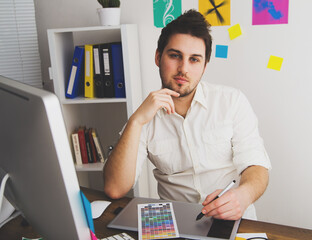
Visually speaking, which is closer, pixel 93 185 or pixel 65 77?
pixel 65 77

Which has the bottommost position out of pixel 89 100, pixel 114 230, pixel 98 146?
pixel 98 146

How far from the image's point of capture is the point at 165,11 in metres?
2.28

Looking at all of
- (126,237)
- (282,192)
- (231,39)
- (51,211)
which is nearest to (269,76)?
(231,39)

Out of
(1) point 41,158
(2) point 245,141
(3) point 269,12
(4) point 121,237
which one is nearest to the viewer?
(1) point 41,158

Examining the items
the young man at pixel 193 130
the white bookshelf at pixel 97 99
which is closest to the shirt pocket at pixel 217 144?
the young man at pixel 193 130

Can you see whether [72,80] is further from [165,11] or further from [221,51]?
[221,51]

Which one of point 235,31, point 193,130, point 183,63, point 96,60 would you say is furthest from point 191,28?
point 96,60

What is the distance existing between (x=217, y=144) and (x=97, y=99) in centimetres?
100

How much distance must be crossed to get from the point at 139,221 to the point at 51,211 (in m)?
0.49

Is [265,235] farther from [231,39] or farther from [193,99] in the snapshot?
[231,39]

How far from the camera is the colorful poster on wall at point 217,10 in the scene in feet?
7.10

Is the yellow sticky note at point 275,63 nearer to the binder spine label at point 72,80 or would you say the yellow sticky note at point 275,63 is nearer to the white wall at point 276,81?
the white wall at point 276,81

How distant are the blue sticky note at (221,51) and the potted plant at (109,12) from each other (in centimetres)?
73

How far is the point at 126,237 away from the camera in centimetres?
103
